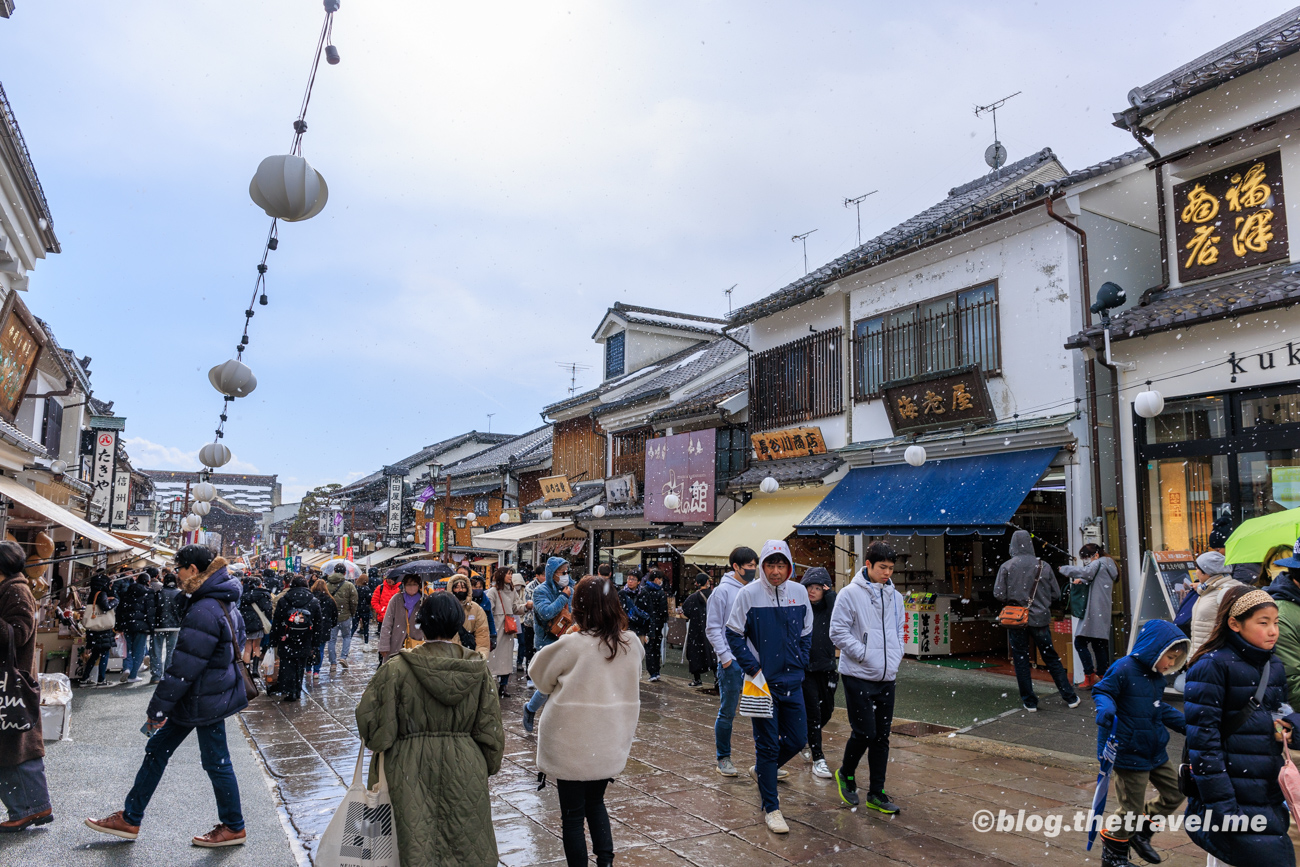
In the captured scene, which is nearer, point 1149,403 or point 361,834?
point 361,834

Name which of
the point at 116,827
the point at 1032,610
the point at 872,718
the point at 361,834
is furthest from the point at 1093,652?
the point at 116,827

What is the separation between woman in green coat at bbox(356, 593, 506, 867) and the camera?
325 cm

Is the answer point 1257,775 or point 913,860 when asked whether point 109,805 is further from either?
point 1257,775

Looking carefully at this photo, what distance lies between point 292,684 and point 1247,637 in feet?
34.7

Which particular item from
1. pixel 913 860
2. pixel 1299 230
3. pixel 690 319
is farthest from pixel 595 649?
pixel 690 319

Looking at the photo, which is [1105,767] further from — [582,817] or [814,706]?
[582,817]

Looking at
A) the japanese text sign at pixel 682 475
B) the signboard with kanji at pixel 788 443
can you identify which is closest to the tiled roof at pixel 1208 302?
the signboard with kanji at pixel 788 443

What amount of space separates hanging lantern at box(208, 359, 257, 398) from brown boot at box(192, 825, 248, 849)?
6.52m

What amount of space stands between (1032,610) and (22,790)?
9.02 m

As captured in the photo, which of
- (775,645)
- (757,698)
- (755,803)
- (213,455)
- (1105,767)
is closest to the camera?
(1105,767)

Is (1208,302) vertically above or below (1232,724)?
above

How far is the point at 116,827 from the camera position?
4664 mm

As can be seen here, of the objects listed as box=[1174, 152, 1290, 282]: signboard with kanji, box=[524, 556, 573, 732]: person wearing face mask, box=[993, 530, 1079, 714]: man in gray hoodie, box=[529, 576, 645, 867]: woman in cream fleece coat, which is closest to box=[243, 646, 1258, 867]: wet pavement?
box=[993, 530, 1079, 714]: man in gray hoodie

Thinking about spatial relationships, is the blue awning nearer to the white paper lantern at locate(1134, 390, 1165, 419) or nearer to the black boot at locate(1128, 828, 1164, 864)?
the white paper lantern at locate(1134, 390, 1165, 419)
